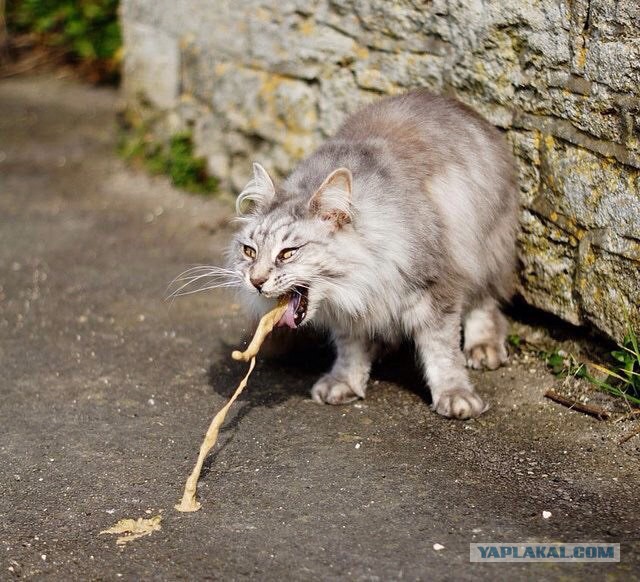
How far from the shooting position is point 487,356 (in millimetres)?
4352

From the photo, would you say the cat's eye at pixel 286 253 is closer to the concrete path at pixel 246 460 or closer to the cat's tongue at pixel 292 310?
the cat's tongue at pixel 292 310

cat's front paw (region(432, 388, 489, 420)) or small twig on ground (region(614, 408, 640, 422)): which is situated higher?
small twig on ground (region(614, 408, 640, 422))

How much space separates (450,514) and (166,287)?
2674 millimetres

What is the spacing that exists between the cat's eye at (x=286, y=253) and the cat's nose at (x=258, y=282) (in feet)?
0.37

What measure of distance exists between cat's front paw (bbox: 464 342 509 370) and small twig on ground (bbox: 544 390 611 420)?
0.33 metres

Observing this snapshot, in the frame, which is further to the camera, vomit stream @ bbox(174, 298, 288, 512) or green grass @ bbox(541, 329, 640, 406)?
green grass @ bbox(541, 329, 640, 406)

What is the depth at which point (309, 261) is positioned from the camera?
11.9ft

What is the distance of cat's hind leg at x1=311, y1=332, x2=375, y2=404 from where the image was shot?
4129 millimetres

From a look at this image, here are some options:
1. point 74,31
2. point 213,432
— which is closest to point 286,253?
point 213,432

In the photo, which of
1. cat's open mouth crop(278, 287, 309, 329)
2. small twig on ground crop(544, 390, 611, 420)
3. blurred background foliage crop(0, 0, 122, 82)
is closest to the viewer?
cat's open mouth crop(278, 287, 309, 329)

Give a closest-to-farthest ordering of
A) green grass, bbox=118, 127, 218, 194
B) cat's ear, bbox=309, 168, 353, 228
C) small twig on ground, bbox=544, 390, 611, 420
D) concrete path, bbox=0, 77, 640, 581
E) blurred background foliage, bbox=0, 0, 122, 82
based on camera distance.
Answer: concrete path, bbox=0, 77, 640, 581 → cat's ear, bbox=309, 168, 353, 228 → small twig on ground, bbox=544, 390, 611, 420 → green grass, bbox=118, 127, 218, 194 → blurred background foliage, bbox=0, 0, 122, 82

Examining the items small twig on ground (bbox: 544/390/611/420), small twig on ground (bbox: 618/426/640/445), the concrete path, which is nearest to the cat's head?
the concrete path

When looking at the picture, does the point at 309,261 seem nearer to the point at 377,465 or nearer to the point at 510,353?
the point at 377,465

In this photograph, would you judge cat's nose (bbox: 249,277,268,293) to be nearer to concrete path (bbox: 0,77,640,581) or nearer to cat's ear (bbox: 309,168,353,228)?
cat's ear (bbox: 309,168,353,228)
